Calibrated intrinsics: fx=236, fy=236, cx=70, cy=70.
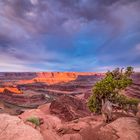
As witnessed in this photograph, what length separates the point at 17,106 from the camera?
8288 cm

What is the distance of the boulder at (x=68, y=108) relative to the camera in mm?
46750

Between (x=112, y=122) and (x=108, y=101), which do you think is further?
(x=108, y=101)

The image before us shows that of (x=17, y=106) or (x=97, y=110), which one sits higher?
(x=97, y=110)

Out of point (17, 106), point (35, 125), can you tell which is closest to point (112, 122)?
point (35, 125)

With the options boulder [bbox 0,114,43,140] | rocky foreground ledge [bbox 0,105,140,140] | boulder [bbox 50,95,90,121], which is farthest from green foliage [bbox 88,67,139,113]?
boulder [bbox 50,95,90,121]

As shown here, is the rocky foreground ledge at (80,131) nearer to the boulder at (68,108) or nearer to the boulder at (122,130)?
the boulder at (122,130)

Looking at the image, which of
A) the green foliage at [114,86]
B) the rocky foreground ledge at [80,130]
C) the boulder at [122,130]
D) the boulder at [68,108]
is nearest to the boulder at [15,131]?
the rocky foreground ledge at [80,130]

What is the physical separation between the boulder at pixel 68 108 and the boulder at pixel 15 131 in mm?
24175

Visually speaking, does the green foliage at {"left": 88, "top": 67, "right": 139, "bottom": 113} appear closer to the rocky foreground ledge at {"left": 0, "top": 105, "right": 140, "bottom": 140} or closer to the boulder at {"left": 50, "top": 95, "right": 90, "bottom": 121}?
the rocky foreground ledge at {"left": 0, "top": 105, "right": 140, "bottom": 140}

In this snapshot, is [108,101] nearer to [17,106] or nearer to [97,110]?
[97,110]

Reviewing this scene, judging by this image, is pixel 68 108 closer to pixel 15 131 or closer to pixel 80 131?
pixel 80 131

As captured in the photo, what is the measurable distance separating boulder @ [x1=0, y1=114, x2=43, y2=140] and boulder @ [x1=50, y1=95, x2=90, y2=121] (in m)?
24.2

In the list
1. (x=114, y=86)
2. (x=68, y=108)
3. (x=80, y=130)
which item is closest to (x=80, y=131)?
(x=80, y=130)

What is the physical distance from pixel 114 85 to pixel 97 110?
16.0 feet
